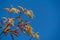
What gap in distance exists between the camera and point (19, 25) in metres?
1.08

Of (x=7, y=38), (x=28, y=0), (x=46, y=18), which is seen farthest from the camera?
(x=46, y=18)

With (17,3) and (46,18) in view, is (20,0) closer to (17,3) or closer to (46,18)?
(17,3)

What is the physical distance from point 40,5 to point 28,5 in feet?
Answer: 0.56

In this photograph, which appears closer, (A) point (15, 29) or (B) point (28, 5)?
(A) point (15, 29)

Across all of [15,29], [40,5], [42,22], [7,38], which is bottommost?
[15,29]

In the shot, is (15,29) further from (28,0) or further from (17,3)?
(28,0)

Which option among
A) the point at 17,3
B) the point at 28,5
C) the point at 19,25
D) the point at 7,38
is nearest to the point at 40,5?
the point at 28,5

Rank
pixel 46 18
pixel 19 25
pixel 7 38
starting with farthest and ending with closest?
pixel 46 18 < pixel 7 38 < pixel 19 25

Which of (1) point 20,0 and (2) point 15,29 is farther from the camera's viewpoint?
(1) point 20,0

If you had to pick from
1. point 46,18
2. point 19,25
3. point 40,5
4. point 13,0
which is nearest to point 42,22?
point 46,18

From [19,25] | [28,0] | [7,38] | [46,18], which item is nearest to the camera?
[19,25]

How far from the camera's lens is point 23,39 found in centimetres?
167

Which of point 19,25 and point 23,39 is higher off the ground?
point 23,39

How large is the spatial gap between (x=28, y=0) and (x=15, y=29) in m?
0.73
